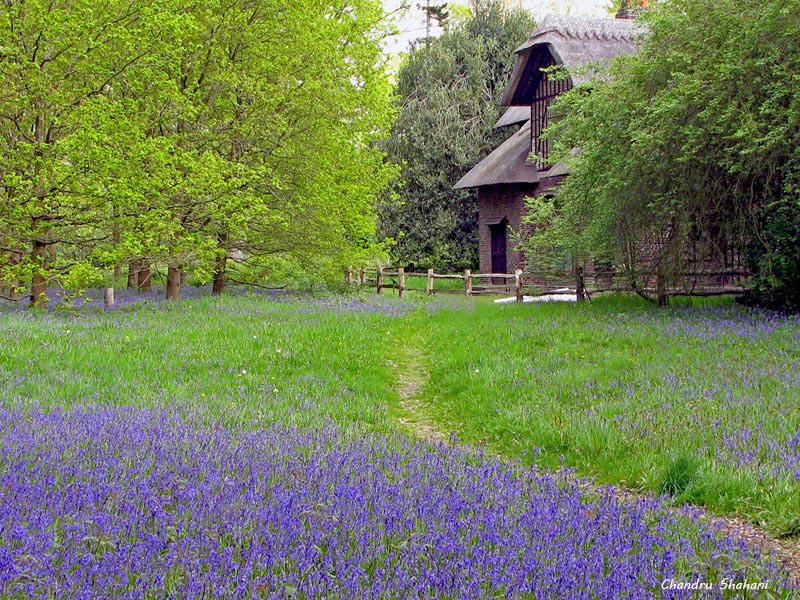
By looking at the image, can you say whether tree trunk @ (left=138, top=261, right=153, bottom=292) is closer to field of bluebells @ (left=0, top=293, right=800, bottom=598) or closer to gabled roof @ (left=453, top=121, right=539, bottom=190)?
field of bluebells @ (left=0, top=293, right=800, bottom=598)

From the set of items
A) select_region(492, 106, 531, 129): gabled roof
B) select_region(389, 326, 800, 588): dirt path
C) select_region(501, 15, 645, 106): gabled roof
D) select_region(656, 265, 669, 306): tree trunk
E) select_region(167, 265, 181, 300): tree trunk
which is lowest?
select_region(389, 326, 800, 588): dirt path

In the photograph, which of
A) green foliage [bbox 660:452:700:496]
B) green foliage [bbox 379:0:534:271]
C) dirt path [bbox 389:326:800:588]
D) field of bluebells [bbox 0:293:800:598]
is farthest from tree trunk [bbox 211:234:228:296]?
green foliage [bbox 660:452:700:496]

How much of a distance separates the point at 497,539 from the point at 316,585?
104 centimetres

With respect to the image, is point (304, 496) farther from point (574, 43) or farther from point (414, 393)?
point (574, 43)

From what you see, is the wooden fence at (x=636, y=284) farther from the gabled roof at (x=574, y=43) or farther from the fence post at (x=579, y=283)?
the gabled roof at (x=574, y=43)

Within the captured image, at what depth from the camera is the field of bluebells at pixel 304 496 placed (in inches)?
118

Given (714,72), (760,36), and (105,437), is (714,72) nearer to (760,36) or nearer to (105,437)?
(760,36)

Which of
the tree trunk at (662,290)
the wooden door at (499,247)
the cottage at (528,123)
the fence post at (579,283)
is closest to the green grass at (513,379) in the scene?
the tree trunk at (662,290)

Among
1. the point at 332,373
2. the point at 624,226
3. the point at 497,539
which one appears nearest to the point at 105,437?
the point at 497,539

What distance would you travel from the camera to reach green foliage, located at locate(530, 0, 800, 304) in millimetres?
13727

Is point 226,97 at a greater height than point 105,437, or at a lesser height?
greater

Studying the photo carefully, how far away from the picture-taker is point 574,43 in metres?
28.8

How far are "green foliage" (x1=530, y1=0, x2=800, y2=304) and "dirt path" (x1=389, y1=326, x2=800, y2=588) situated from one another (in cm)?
627

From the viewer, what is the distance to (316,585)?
2.94 m
